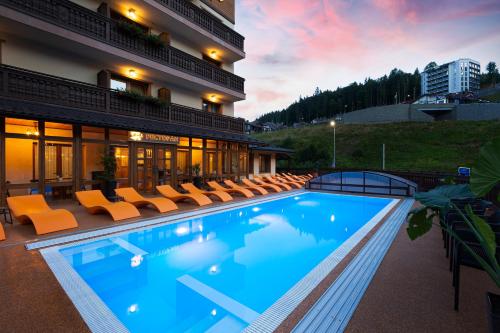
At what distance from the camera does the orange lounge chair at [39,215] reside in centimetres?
626

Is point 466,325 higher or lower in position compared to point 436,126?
lower

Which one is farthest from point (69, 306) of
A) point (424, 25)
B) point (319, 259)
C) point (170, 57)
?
point (424, 25)

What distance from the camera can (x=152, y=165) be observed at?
12.9 meters

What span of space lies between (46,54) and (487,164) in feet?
46.2

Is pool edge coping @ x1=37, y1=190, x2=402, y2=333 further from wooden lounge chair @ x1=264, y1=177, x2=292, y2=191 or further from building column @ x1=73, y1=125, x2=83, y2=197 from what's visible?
wooden lounge chair @ x1=264, y1=177, x2=292, y2=191

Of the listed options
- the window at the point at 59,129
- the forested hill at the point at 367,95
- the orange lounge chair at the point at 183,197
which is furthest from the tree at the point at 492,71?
the window at the point at 59,129

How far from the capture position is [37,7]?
9297 millimetres

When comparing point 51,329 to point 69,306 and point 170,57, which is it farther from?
point 170,57

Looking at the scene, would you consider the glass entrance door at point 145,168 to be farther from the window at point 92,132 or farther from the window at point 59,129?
the window at point 59,129

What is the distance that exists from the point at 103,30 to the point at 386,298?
46.0 feet

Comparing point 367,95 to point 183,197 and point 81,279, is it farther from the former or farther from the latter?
point 81,279

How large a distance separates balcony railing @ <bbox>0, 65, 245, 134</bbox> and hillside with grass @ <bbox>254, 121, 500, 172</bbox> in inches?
679

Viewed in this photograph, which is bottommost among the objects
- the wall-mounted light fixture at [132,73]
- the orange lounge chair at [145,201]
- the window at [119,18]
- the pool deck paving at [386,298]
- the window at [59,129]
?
the pool deck paving at [386,298]

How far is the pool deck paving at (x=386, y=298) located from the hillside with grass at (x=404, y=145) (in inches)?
935
